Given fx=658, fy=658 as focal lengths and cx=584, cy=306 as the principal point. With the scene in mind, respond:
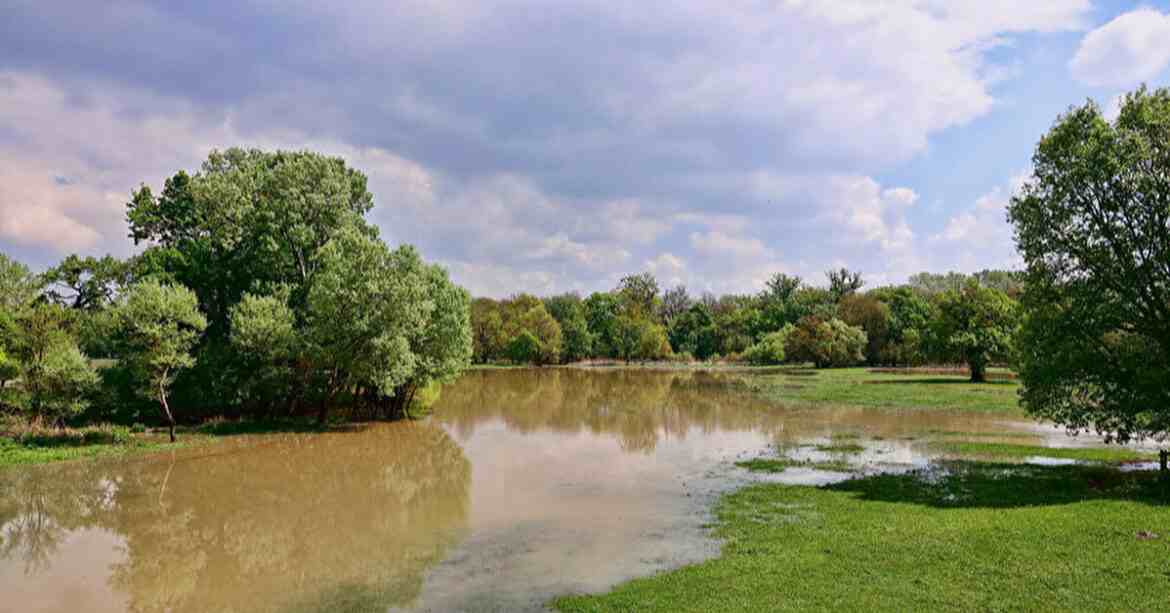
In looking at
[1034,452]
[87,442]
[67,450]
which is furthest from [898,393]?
[67,450]

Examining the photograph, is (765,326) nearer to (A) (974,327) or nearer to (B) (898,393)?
(A) (974,327)

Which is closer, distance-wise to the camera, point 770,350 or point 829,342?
point 829,342

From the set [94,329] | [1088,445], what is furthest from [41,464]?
[1088,445]

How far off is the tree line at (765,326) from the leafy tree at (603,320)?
23 cm

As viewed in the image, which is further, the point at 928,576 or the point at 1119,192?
the point at 1119,192

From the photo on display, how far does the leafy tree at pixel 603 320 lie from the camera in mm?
127312

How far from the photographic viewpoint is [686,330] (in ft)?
444

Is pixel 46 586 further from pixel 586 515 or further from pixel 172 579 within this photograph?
pixel 586 515

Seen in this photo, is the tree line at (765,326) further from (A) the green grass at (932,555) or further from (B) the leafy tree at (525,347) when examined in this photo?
(A) the green grass at (932,555)

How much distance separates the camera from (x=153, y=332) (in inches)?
1126

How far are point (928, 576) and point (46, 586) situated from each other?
17588mm

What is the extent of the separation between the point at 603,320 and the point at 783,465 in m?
107

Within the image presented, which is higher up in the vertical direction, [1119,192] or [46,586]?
[1119,192]

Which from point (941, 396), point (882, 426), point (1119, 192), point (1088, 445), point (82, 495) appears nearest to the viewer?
point (1119, 192)
